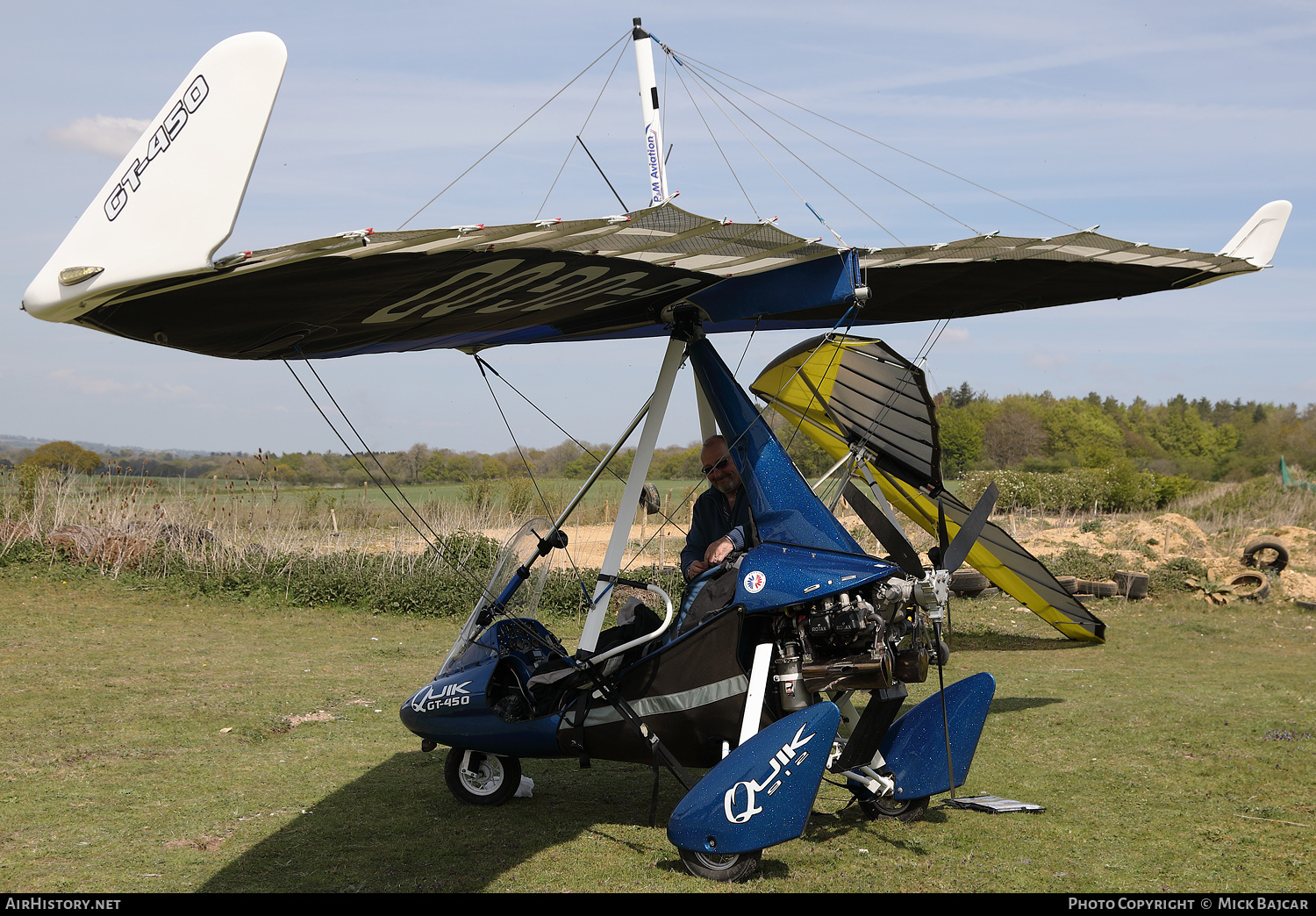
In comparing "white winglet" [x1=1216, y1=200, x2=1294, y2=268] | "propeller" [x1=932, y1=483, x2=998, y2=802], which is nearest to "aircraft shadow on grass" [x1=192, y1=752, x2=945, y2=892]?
"propeller" [x1=932, y1=483, x2=998, y2=802]

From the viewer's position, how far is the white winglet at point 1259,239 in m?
6.60

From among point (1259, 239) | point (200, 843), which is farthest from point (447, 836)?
point (1259, 239)

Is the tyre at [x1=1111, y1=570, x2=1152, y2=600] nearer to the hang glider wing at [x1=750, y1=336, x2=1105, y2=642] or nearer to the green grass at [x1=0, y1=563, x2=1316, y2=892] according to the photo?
the green grass at [x1=0, y1=563, x2=1316, y2=892]

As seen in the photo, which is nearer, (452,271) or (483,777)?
(452,271)

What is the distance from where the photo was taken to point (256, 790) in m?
6.59

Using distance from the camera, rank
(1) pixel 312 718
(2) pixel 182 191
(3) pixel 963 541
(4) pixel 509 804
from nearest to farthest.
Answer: (2) pixel 182 191
(3) pixel 963 541
(4) pixel 509 804
(1) pixel 312 718

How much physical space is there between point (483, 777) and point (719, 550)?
2.46 metres

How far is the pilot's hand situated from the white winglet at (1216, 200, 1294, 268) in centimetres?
422

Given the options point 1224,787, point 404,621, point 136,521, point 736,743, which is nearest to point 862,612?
point 736,743

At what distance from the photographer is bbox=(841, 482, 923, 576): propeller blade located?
5488 mm

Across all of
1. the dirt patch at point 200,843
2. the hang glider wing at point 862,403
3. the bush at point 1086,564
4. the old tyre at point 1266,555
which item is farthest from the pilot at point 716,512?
the old tyre at point 1266,555

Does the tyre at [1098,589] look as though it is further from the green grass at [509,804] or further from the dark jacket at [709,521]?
the dark jacket at [709,521]

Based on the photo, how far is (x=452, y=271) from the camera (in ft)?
13.6

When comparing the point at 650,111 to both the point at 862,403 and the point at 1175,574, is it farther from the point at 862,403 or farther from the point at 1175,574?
the point at 1175,574
